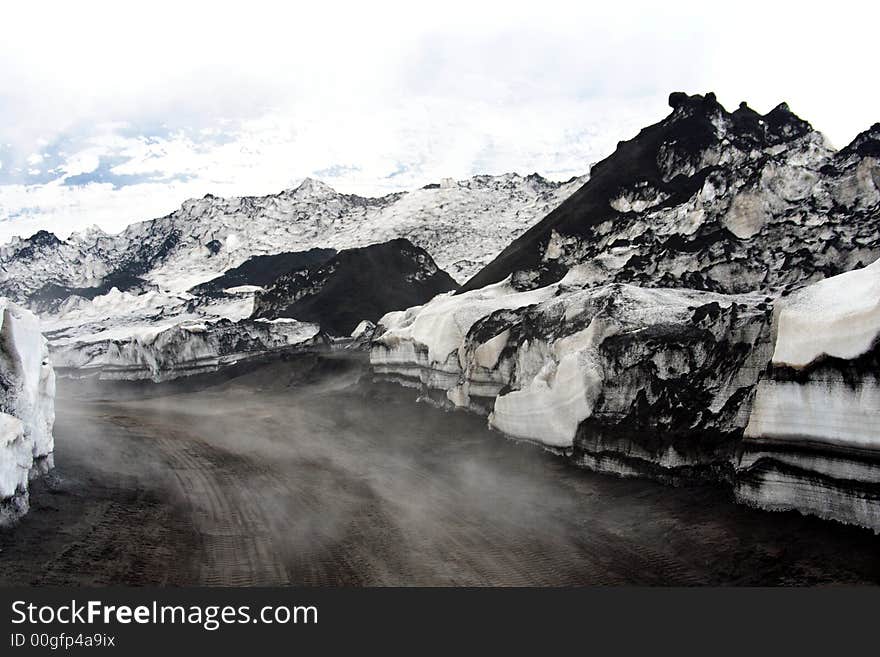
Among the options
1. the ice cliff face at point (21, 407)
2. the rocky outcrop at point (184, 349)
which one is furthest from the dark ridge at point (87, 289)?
the ice cliff face at point (21, 407)

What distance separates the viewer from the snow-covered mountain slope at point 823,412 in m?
11.4

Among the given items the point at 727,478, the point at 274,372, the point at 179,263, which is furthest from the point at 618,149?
the point at 179,263

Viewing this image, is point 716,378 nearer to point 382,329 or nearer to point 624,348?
point 624,348

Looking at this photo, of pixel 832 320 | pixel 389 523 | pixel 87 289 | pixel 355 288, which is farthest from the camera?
pixel 87 289

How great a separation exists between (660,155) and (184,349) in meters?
43.8

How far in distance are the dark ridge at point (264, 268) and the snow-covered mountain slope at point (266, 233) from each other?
3601mm

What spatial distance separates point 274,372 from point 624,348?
37486 mm

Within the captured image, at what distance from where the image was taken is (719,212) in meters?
38.5

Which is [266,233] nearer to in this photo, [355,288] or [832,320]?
[355,288]

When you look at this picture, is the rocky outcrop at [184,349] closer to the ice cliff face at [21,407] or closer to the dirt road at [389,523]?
the dirt road at [389,523]

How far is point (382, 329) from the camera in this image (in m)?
48.4

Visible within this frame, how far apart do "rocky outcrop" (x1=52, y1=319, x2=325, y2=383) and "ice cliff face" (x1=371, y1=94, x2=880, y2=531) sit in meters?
17.7

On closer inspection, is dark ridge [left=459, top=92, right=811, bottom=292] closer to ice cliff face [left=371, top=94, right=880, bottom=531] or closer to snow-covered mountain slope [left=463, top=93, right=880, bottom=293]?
snow-covered mountain slope [left=463, top=93, right=880, bottom=293]

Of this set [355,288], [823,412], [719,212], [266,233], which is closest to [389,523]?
[823,412]
